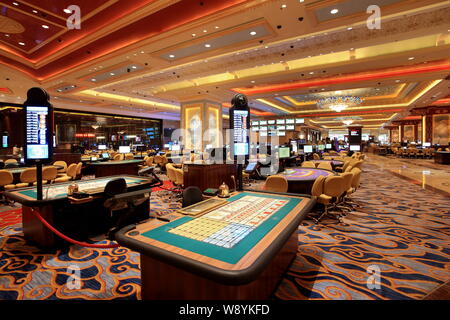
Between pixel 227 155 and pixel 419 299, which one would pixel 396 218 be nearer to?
pixel 419 299

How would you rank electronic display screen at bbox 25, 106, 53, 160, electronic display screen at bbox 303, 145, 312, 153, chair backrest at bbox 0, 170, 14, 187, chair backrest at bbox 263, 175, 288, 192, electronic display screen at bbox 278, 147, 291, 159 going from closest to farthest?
electronic display screen at bbox 25, 106, 53, 160, chair backrest at bbox 263, 175, 288, 192, chair backrest at bbox 0, 170, 14, 187, electronic display screen at bbox 278, 147, 291, 159, electronic display screen at bbox 303, 145, 312, 153

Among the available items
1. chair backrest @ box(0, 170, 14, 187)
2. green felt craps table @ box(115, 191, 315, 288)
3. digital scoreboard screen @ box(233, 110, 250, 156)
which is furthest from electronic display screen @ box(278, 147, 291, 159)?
chair backrest @ box(0, 170, 14, 187)

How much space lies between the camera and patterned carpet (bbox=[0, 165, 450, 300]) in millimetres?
2000

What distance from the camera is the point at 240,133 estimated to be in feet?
9.25

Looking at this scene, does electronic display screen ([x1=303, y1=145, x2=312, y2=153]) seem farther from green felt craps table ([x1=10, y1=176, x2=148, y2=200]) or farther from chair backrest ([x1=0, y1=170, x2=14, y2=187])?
chair backrest ([x1=0, y1=170, x2=14, y2=187])

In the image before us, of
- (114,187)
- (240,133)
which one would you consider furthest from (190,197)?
(240,133)

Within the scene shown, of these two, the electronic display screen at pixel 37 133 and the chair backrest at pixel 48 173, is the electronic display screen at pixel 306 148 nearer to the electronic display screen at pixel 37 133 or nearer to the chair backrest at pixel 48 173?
the chair backrest at pixel 48 173

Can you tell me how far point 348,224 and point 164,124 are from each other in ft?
59.3

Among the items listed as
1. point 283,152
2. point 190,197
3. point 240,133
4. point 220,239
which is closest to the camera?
point 220,239

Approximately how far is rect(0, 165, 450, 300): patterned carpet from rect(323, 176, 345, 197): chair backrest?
520 millimetres

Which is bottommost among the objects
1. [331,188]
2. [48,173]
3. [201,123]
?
[331,188]

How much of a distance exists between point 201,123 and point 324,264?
360 inches

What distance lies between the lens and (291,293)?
198 centimetres

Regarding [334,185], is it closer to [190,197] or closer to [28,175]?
[190,197]
